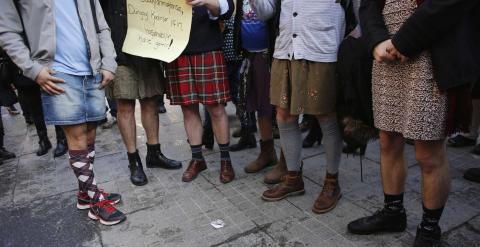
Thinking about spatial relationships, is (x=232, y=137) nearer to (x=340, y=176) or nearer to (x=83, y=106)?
(x=340, y=176)

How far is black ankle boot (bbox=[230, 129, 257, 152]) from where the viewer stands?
159 inches

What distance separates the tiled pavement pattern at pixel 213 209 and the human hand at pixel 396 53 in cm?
109

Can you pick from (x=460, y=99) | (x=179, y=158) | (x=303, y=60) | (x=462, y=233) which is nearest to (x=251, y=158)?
(x=179, y=158)

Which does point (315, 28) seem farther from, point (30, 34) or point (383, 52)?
point (30, 34)

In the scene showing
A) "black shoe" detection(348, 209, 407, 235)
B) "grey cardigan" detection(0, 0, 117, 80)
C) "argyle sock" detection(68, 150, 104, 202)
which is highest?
"grey cardigan" detection(0, 0, 117, 80)

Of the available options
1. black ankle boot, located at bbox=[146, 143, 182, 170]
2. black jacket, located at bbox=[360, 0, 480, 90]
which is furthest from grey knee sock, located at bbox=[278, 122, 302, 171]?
black ankle boot, located at bbox=[146, 143, 182, 170]

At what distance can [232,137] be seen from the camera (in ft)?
14.9

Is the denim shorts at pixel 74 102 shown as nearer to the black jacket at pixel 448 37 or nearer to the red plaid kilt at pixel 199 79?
the red plaid kilt at pixel 199 79

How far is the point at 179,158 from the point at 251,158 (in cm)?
76

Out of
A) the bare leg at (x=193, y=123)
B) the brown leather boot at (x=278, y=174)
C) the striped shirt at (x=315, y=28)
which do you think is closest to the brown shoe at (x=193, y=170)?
the bare leg at (x=193, y=123)

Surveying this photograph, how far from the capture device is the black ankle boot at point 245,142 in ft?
13.3

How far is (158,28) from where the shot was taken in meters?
3.00

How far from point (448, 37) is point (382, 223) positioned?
1.15 metres

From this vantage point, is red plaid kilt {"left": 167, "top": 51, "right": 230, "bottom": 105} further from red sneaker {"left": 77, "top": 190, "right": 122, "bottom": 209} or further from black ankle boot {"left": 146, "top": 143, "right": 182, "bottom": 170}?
red sneaker {"left": 77, "top": 190, "right": 122, "bottom": 209}
